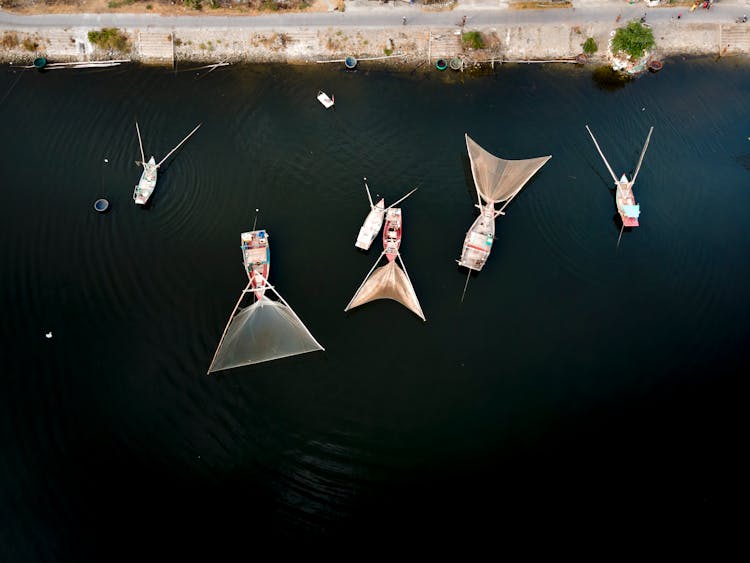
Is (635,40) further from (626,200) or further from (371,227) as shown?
(371,227)

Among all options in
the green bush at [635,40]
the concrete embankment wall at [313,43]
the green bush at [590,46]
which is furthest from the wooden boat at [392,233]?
the green bush at [635,40]

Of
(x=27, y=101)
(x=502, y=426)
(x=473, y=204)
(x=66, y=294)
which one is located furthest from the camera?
(x=27, y=101)

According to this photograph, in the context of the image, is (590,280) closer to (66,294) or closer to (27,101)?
(66,294)

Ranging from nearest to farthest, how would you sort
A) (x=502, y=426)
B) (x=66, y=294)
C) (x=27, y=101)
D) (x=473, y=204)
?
1. (x=502, y=426)
2. (x=66, y=294)
3. (x=473, y=204)
4. (x=27, y=101)

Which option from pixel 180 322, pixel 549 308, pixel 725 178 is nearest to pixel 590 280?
pixel 549 308

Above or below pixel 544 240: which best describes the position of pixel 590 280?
below

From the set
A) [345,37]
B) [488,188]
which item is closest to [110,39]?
[345,37]
